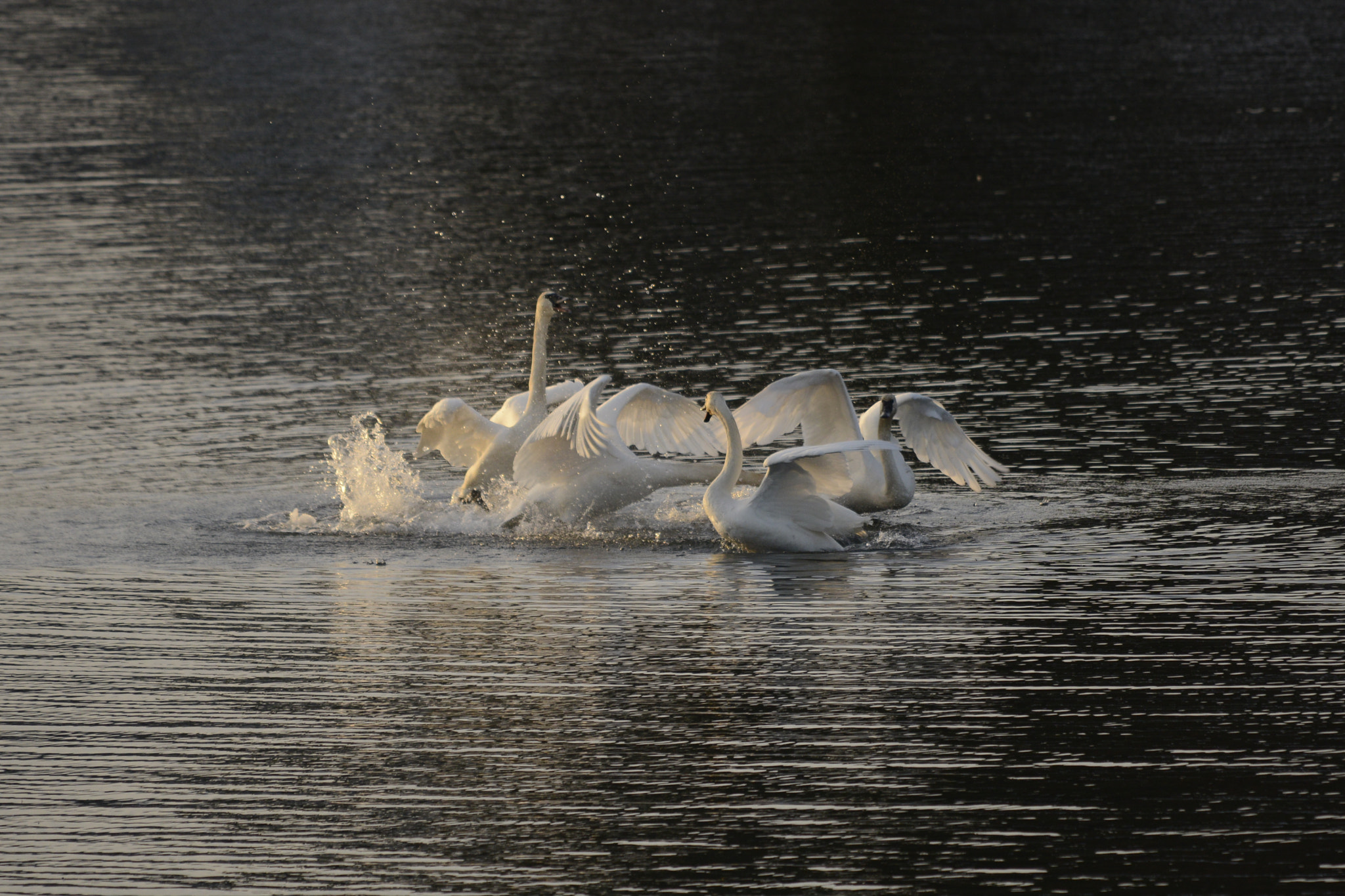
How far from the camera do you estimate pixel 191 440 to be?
17422mm

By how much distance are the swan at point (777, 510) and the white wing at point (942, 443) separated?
0.79 m

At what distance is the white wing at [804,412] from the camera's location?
1502 centimetres

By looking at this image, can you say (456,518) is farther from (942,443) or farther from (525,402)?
(942,443)

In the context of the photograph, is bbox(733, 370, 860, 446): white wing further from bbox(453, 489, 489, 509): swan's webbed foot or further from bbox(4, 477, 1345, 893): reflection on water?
bbox(453, 489, 489, 509): swan's webbed foot

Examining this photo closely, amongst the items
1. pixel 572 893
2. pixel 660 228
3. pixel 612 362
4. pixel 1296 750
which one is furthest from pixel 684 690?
pixel 660 228

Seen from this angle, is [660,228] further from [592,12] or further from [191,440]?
[592,12]

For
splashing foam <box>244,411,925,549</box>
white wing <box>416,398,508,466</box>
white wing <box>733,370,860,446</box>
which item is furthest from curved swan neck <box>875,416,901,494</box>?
white wing <box>416,398,508,466</box>

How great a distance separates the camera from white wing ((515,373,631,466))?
45.7 ft

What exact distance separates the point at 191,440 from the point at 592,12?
43.8 m

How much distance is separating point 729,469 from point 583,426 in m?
1.10

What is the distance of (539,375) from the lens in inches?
625

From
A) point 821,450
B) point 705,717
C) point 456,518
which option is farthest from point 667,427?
point 705,717

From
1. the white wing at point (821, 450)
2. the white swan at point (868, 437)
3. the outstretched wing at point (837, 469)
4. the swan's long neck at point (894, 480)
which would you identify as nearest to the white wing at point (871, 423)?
the white swan at point (868, 437)

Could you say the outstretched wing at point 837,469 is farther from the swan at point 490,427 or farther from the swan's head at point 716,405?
the swan at point 490,427
